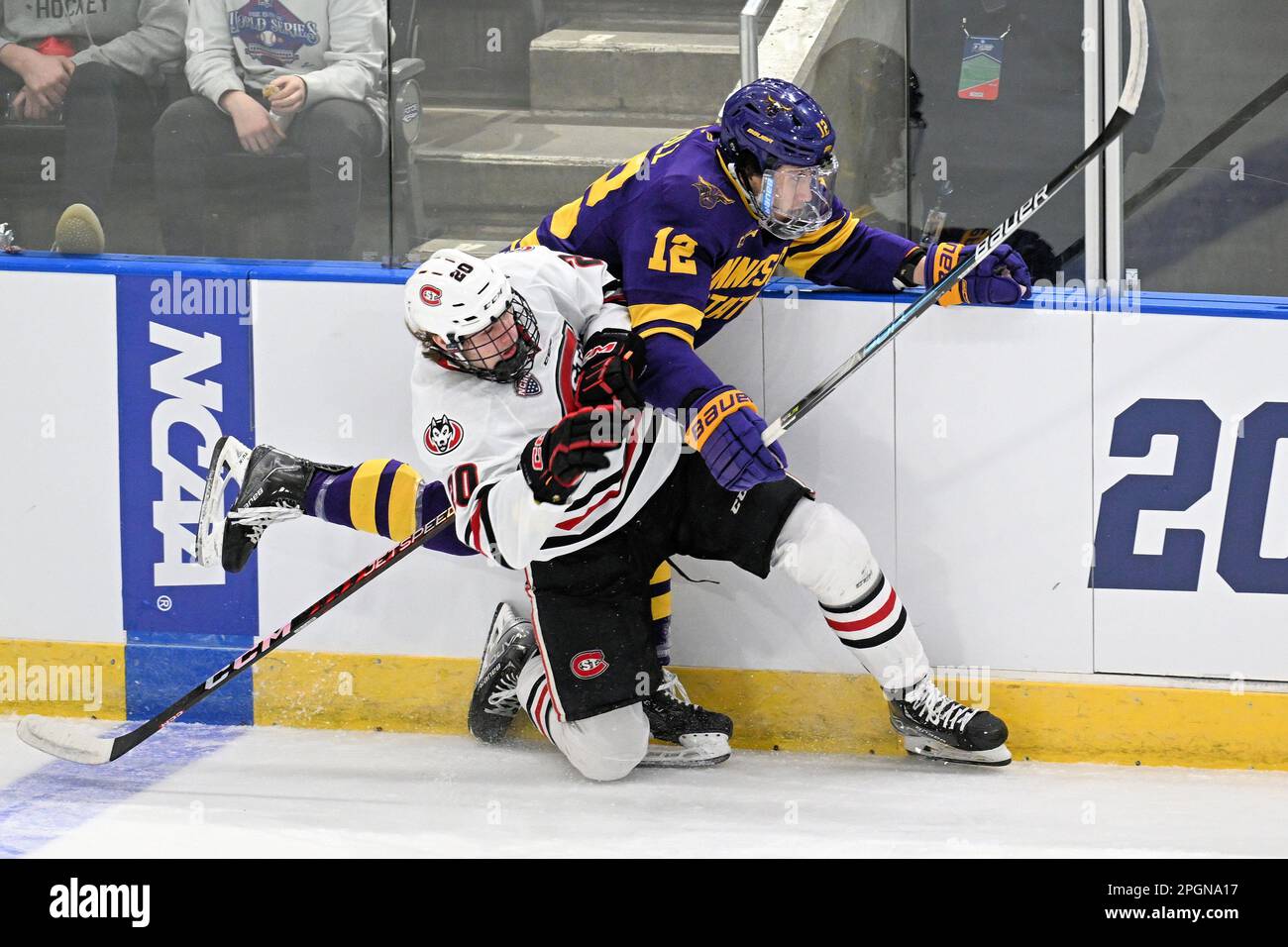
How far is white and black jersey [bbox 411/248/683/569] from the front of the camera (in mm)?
3293

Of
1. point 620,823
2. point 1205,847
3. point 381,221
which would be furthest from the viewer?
point 381,221

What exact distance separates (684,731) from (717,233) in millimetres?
1047

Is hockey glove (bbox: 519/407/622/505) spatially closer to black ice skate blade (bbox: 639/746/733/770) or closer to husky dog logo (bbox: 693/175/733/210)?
husky dog logo (bbox: 693/175/733/210)

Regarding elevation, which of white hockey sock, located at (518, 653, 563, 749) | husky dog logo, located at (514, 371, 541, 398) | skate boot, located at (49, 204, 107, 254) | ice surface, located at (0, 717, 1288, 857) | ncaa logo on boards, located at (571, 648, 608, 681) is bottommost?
ice surface, located at (0, 717, 1288, 857)

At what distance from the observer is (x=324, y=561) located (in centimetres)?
382

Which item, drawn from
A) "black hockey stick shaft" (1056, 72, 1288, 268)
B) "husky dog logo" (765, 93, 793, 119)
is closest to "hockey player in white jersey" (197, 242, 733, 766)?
"husky dog logo" (765, 93, 793, 119)

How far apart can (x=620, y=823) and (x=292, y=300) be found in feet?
4.30

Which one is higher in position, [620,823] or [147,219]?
[147,219]

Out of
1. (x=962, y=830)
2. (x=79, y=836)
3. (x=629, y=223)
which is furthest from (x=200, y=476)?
(x=962, y=830)

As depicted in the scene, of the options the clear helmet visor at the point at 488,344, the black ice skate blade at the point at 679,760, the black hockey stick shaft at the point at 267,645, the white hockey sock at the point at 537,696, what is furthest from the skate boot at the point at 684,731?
the clear helmet visor at the point at 488,344

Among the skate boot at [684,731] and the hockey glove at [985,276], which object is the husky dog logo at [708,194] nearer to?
the hockey glove at [985,276]

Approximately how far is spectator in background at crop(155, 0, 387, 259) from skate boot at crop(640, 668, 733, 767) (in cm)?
116

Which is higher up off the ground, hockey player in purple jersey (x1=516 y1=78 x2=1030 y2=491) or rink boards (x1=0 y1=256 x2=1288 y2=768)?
hockey player in purple jersey (x1=516 y1=78 x2=1030 y2=491)

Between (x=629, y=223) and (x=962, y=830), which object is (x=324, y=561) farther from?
(x=962, y=830)
